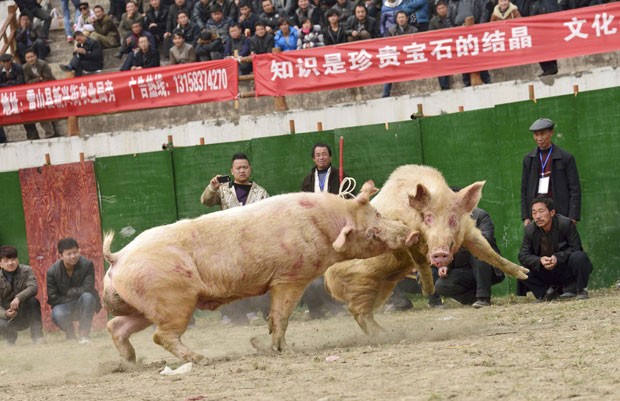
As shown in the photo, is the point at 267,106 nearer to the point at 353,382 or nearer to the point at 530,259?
the point at 530,259

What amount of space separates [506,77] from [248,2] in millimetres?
5741

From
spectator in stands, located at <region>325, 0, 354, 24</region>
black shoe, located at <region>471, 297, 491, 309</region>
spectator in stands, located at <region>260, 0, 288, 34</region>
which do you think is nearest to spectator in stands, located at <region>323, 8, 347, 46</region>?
spectator in stands, located at <region>325, 0, 354, 24</region>

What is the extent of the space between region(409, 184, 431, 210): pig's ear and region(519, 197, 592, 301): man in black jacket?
269cm

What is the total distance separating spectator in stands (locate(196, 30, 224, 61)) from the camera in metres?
22.0

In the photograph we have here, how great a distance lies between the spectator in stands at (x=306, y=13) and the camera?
21.2 meters

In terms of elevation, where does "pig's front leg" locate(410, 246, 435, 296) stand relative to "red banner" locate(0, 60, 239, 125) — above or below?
below

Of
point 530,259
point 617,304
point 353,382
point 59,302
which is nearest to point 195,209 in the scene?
point 59,302

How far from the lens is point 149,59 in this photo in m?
22.7

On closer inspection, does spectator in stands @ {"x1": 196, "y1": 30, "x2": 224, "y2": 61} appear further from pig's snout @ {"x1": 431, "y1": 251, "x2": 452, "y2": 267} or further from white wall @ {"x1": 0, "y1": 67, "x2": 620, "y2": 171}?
pig's snout @ {"x1": 431, "y1": 251, "x2": 452, "y2": 267}

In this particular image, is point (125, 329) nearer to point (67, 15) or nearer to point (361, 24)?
point (361, 24)

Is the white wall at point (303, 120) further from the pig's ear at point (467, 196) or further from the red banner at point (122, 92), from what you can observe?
the pig's ear at point (467, 196)

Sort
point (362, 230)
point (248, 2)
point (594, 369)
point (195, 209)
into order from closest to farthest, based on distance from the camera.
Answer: point (594, 369) → point (362, 230) → point (195, 209) → point (248, 2)

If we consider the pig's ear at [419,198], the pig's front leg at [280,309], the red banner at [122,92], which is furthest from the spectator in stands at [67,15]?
the pig's front leg at [280,309]

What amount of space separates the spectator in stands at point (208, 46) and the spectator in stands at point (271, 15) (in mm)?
940
